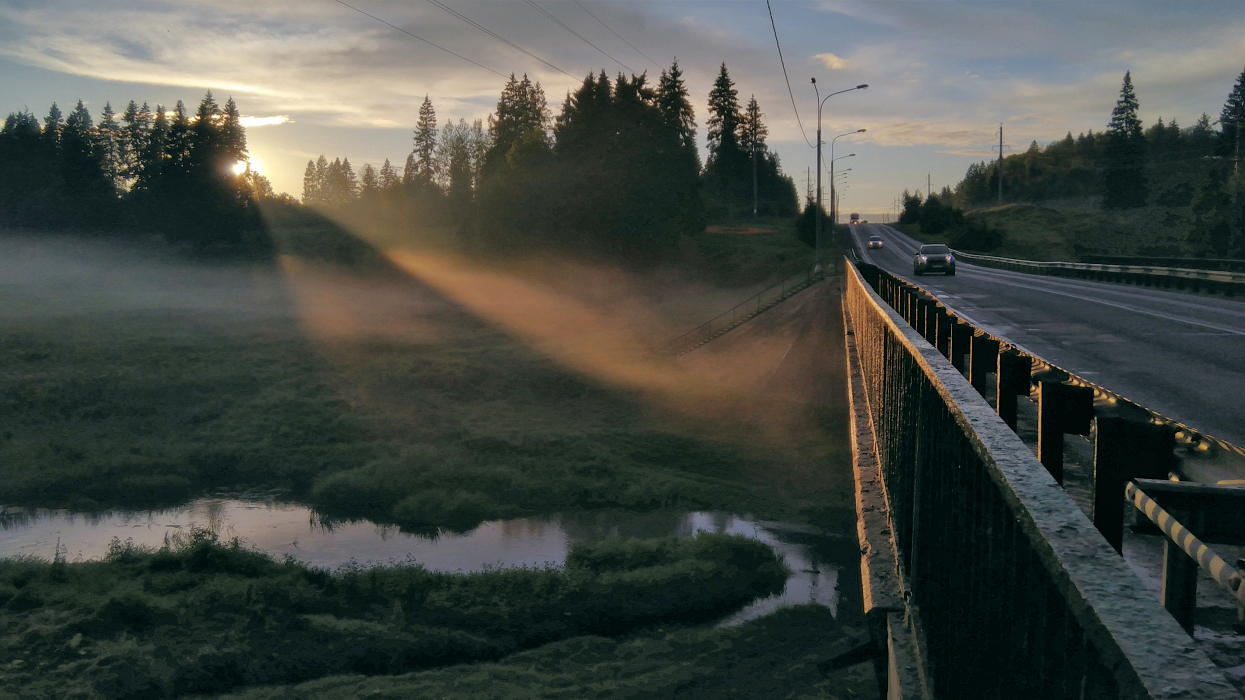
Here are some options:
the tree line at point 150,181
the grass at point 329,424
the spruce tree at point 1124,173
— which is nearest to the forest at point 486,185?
the tree line at point 150,181

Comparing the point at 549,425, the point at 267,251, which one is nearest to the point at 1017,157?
the point at 267,251

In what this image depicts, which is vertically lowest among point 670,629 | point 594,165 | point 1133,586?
point 670,629

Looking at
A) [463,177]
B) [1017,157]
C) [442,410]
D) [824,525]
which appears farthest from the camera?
[1017,157]

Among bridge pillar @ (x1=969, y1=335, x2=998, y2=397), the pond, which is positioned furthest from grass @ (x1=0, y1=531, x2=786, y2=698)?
bridge pillar @ (x1=969, y1=335, x2=998, y2=397)

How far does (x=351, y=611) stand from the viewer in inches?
919

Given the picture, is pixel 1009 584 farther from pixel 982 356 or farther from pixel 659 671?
pixel 659 671

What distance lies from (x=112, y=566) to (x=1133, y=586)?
101 ft

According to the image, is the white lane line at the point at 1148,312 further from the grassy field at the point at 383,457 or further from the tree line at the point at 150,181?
the tree line at the point at 150,181

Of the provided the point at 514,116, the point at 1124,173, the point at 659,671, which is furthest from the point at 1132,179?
the point at 659,671

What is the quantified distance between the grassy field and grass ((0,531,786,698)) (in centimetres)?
8

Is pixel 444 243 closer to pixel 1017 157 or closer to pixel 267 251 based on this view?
pixel 267 251

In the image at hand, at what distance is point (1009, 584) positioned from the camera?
75.7 inches

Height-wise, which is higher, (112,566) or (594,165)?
(594,165)

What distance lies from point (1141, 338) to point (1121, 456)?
17.9 metres
